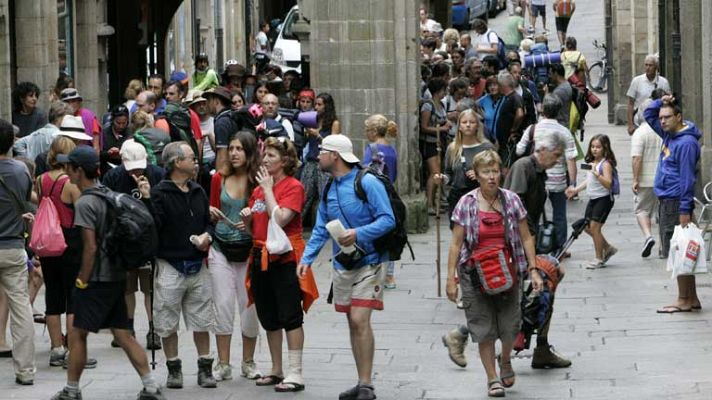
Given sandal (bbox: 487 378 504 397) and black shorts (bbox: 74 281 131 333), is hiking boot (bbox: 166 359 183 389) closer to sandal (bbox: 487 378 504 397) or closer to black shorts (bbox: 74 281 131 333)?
black shorts (bbox: 74 281 131 333)

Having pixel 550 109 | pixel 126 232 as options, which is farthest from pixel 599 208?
pixel 126 232

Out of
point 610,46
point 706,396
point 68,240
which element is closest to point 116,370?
point 68,240

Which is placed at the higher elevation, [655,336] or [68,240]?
[68,240]

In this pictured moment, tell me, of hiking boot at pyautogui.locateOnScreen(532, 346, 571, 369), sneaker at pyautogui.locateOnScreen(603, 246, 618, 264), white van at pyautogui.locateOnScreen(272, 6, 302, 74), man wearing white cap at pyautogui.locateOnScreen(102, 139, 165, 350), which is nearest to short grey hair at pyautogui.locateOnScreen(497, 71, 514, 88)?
sneaker at pyautogui.locateOnScreen(603, 246, 618, 264)

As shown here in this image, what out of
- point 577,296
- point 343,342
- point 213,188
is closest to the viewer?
point 213,188

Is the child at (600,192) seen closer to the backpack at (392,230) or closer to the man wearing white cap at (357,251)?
the backpack at (392,230)

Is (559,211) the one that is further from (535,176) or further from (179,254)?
(179,254)

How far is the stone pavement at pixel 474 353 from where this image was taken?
1336cm

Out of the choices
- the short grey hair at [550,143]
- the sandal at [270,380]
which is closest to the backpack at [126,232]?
the sandal at [270,380]

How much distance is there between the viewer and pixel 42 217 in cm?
1380

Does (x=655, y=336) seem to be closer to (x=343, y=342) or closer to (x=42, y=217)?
(x=343, y=342)

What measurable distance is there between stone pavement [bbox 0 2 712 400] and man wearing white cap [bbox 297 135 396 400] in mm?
505

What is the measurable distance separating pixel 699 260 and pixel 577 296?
1905 mm

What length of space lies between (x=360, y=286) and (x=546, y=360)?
1.88 meters
